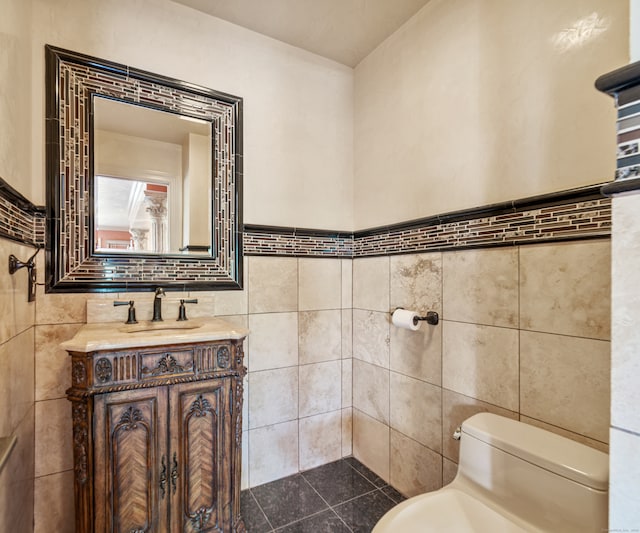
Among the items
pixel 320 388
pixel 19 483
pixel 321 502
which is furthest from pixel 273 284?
pixel 19 483

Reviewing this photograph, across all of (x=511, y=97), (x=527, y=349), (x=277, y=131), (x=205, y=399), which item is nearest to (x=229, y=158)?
(x=277, y=131)

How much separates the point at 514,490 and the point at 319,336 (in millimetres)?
1233

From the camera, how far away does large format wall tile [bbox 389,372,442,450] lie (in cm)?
163

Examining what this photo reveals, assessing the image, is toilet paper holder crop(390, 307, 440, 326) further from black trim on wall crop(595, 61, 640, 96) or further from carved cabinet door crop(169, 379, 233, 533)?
black trim on wall crop(595, 61, 640, 96)

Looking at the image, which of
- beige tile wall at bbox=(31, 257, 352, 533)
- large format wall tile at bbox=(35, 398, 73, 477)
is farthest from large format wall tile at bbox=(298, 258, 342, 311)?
large format wall tile at bbox=(35, 398, 73, 477)

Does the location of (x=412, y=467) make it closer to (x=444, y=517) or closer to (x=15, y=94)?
(x=444, y=517)

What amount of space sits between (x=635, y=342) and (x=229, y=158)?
71.7 inches

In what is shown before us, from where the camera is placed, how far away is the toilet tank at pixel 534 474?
3.12 feet

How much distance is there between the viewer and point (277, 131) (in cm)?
202

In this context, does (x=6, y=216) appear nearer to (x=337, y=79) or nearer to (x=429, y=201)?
(x=429, y=201)

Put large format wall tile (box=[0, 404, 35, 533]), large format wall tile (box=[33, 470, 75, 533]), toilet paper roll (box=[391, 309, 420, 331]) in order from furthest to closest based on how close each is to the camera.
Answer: toilet paper roll (box=[391, 309, 420, 331]) → large format wall tile (box=[33, 470, 75, 533]) → large format wall tile (box=[0, 404, 35, 533])

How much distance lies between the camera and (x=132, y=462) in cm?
124

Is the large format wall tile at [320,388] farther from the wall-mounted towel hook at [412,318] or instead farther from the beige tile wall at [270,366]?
the wall-mounted towel hook at [412,318]

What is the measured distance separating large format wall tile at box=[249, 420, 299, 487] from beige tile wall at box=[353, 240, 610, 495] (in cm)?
44
